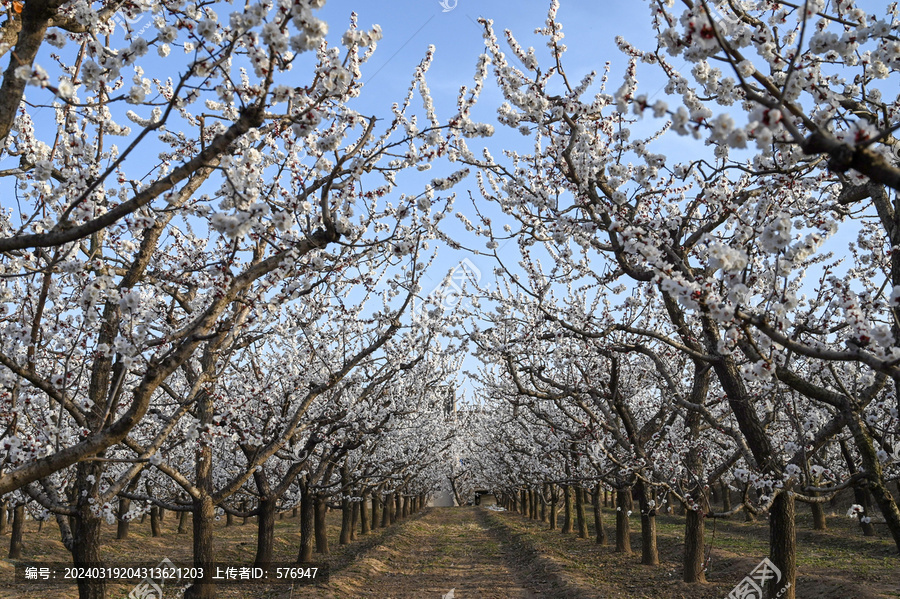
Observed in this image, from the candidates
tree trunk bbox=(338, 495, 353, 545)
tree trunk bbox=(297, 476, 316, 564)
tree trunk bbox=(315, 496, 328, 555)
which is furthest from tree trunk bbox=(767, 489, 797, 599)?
tree trunk bbox=(338, 495, 353, 545)

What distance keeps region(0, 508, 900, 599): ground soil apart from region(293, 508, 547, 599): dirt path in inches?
1.2

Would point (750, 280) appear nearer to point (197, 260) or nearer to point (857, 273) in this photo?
point (857, 273)

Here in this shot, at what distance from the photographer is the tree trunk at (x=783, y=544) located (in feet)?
21.5

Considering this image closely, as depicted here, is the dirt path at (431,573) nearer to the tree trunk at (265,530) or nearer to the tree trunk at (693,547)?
the tree trunk at (265,530)

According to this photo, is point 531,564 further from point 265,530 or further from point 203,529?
point 203,529

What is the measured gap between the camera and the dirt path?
13812 millimetres

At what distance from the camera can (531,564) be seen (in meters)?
17.9

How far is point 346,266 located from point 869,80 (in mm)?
5442

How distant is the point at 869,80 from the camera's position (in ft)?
18.4

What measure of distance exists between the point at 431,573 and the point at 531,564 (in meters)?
3.06

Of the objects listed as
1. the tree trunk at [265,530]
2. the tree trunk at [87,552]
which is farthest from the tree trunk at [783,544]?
the tree trunk at [265,530]

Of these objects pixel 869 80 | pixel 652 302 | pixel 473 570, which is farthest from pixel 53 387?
pixel 473 570

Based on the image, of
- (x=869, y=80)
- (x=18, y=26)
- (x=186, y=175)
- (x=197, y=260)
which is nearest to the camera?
(x=186, y=175)

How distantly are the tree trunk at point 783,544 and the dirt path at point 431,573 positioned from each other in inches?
314
